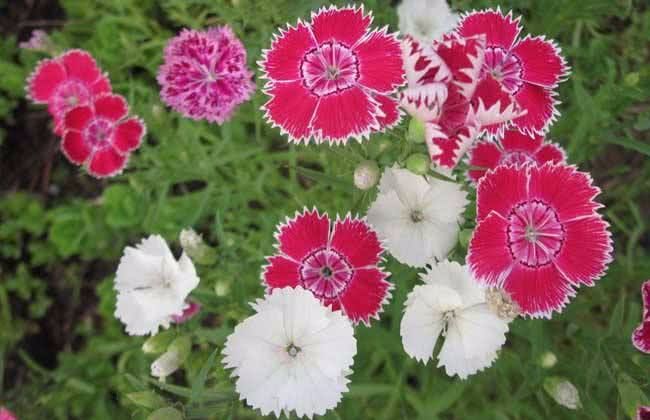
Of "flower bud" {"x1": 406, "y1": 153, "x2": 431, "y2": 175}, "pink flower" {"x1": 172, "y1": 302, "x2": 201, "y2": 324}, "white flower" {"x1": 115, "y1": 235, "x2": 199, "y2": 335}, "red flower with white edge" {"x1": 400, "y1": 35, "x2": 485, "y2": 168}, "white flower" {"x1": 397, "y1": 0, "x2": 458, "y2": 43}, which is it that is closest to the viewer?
"red flower with white edge" {"x1": 400, "y1": 35, "x2": 485, "y2": 168}

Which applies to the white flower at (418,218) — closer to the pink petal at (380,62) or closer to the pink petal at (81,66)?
the pink petal at (380,62)

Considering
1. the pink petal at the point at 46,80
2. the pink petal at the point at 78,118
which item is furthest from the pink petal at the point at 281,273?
the pink petal at the point at 46,80

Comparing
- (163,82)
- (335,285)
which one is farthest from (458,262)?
(163,82)

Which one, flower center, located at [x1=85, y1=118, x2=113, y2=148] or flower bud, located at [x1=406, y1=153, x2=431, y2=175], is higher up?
flower bud, located at [x1=406, y1=153, x2=431, y2=175]

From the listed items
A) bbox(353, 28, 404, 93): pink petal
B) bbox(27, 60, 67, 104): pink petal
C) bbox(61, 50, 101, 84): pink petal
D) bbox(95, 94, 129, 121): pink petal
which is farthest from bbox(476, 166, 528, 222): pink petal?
bbox(27, 60, 67, 104): pink petal

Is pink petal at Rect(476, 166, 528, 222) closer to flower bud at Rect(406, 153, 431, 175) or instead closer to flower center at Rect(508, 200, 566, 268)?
flower center at Rect(508, 200, 566, 268)

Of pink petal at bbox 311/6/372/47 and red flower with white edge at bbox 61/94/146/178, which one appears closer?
pink petal at bbox 311/6/372/47
